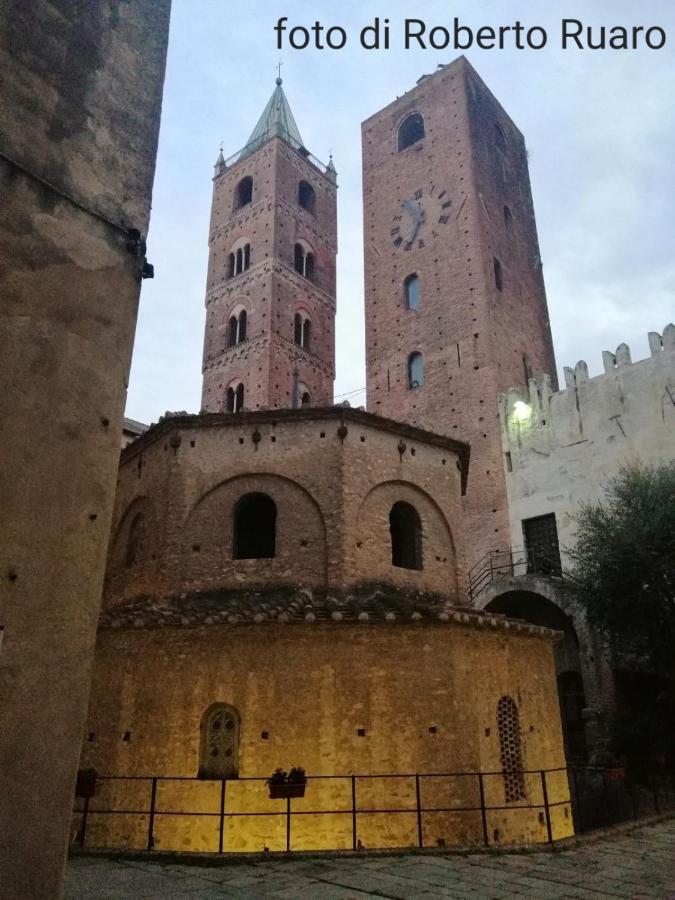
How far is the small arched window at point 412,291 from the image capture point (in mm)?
27250

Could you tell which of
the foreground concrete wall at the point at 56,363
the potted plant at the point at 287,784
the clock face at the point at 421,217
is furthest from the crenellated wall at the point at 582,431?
the foreground concrete wall at the point at 56,363

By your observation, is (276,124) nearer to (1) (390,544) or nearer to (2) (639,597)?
(1) (390,544)

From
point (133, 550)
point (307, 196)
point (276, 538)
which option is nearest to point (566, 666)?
A: point (276, 538)

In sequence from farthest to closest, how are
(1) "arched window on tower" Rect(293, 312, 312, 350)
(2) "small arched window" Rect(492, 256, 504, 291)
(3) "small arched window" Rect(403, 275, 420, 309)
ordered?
(1) "arched window on tower" Rect(293, 312, 312, 350), (3) "small arched window" Rect(403, 275, 420, 309), (2) "small arched window" Rect(492, 256, 504, 291)

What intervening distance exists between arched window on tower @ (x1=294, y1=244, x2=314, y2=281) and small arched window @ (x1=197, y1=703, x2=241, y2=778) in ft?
84.9

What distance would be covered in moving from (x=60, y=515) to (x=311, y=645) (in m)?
6.92

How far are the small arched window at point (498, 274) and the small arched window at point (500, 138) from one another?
7.16 metres

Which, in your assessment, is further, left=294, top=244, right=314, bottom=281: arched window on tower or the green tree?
left=294, top=244, right=314, bottom=281: arched window on tower

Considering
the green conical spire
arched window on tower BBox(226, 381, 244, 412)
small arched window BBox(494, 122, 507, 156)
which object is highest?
the green conical spire

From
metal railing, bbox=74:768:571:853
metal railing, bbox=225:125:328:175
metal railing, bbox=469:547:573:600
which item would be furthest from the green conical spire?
Answer: metal railing, bbox=74:768:571:853

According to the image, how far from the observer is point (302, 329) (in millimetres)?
32094

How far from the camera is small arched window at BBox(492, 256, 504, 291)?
26.4m

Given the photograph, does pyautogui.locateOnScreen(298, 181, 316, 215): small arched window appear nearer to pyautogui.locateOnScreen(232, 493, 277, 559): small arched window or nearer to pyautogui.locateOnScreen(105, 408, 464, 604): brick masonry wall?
pyautogui.locateOnScreen(105, 408, 464, 604): brick masonry wall

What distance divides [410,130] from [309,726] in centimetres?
2851
